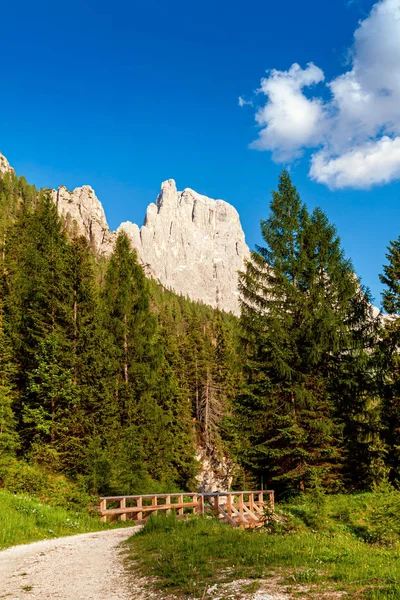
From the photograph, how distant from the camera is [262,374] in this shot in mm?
21109

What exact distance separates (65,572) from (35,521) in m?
6.01

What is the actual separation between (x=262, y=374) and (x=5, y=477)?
39.7 feet

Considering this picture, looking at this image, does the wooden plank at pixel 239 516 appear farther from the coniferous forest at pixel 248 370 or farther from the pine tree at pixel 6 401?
the pine tree at pixel 6 401

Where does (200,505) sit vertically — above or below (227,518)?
above

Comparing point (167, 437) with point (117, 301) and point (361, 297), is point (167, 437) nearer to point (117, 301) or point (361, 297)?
point (117, 301)

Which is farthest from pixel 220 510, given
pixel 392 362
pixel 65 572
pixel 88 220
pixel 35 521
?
pixel 88 220

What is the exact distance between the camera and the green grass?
12.0m

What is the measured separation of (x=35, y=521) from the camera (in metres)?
13.3

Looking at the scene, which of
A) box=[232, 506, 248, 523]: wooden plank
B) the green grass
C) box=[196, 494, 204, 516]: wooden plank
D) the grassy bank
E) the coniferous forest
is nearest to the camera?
the grassy bank

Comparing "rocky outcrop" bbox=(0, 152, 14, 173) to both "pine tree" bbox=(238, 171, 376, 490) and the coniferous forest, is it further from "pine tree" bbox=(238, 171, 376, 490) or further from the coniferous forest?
"pine tree" bbox=(238, 171, 376, 490)

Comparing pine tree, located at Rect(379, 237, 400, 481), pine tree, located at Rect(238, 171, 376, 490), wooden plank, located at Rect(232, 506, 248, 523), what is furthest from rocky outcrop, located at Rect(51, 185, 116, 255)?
wooden plank, located at Rect(232, 506, 248, 523)

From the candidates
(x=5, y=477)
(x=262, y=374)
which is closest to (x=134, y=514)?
(x=5, y=477)

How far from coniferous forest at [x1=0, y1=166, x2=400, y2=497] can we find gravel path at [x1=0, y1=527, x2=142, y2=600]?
318 inches

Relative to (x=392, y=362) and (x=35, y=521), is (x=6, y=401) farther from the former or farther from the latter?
(x=392, y=362)
